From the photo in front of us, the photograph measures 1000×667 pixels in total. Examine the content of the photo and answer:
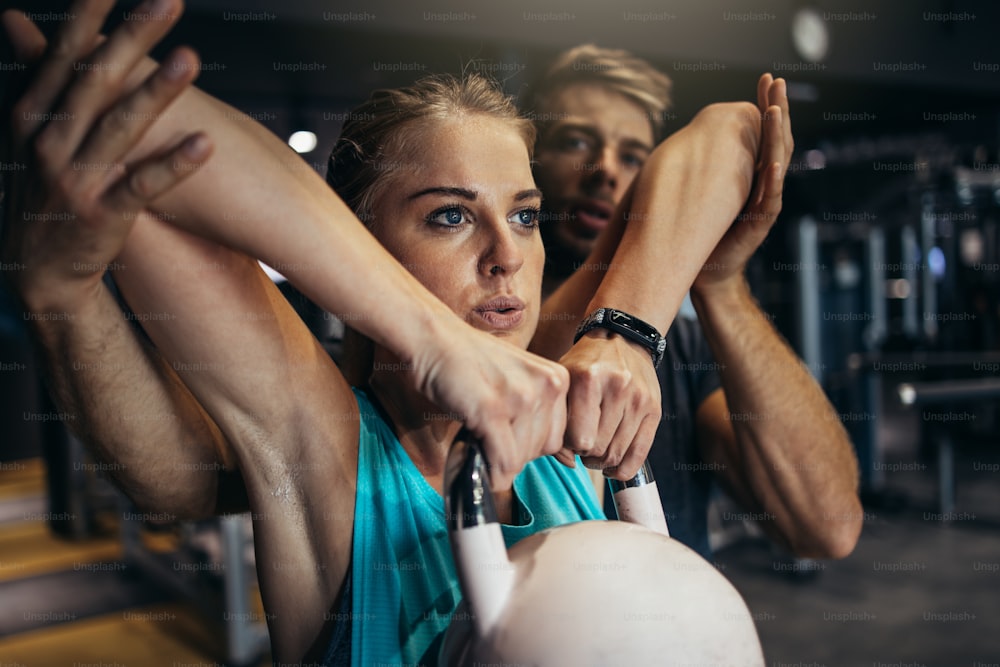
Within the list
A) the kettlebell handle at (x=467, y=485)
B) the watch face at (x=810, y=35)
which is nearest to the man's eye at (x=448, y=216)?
the kettlebell handle at (x=467, y=485)

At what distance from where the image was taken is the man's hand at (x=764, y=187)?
33.7 inches

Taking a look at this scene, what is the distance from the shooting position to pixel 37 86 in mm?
531

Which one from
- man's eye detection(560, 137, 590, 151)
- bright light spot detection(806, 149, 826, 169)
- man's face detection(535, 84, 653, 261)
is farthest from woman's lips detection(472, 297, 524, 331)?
bright light spot detection(806, 149, 826, 169)

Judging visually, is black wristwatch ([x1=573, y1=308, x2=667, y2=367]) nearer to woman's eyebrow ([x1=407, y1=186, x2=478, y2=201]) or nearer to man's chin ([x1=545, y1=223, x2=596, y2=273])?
woman's eyebrow ([x1=407, y1=186, x2=478, y2=201])

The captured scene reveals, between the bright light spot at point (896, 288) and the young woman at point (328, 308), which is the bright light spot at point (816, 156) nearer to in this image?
the bright light spot at point (896, 288)

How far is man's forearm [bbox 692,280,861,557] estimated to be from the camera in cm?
107

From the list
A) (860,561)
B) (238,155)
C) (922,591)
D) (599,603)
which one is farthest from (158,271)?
(860,561)

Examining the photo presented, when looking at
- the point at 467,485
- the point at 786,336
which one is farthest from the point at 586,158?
the point at 786,336

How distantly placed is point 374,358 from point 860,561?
12.1ft

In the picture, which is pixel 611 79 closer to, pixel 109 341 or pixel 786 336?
pixel 109 341

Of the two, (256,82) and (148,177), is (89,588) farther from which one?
(148,177)

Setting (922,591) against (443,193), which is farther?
(922,591)

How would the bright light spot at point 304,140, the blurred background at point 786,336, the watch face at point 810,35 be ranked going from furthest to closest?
the bright light spot at point 304,140, the watch face at point 810,35, the blurred background at point 786,336

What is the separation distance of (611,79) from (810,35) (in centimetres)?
387
